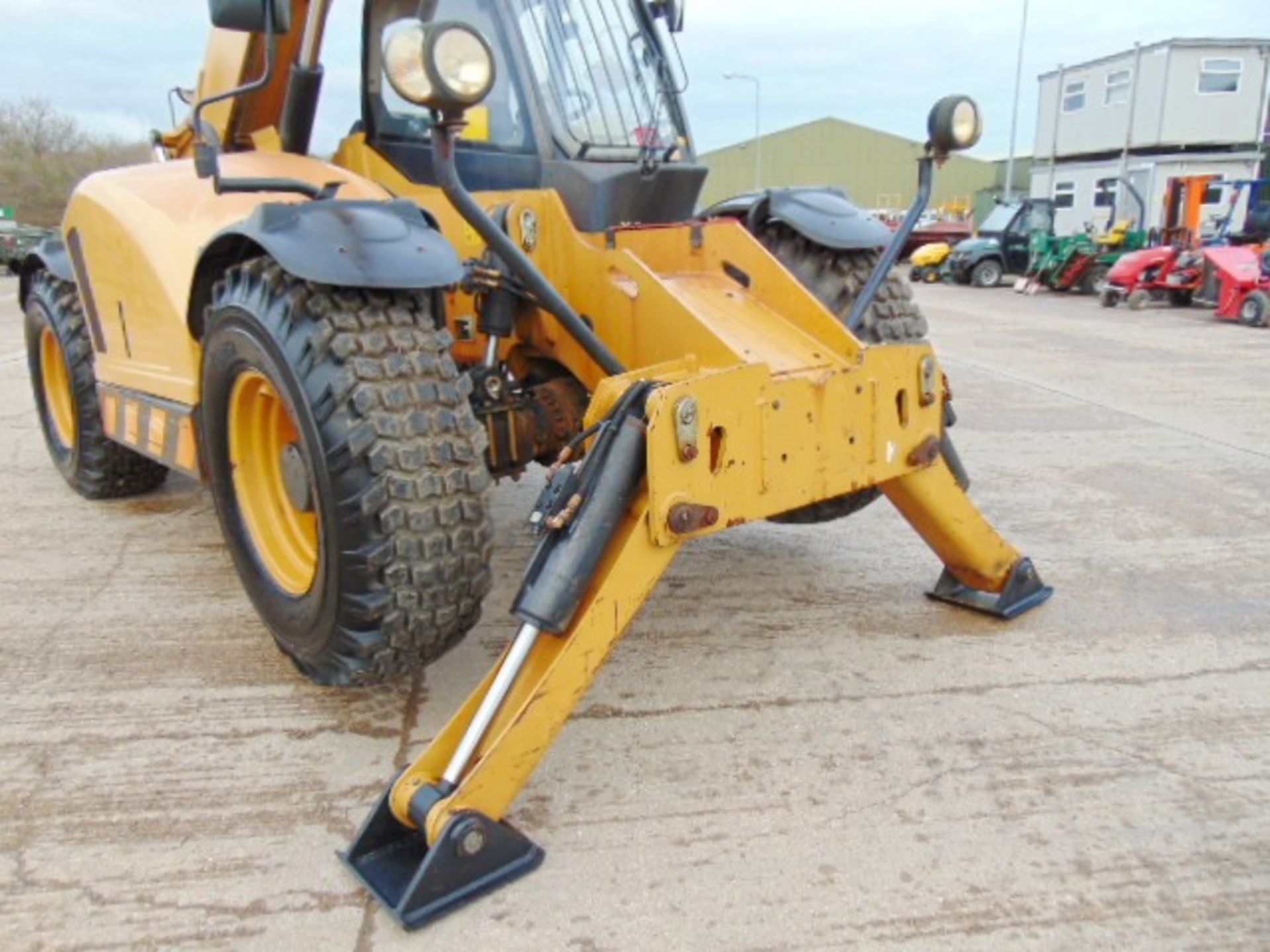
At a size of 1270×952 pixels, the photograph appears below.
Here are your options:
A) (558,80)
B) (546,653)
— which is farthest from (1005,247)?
(546,653)

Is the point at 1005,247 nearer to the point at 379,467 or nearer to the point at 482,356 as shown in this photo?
the point at 482,356

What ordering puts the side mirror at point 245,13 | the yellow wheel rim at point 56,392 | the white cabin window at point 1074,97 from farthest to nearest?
the white cabin window at point 1074,97 → the yellow wheel rim at point 56,392 → the side mirror at point 245,13

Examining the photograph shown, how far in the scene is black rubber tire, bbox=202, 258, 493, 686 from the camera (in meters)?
2.48

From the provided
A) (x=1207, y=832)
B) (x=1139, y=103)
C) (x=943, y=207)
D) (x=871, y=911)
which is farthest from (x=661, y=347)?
(x=943, y=207)

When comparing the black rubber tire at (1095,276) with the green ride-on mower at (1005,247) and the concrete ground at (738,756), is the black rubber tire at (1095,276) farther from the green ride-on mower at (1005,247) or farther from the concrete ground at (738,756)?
the concrete ground at (738,756)

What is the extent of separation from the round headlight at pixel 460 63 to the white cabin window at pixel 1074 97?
104ft

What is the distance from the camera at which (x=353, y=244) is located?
2.60m

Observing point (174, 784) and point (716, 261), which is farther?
point (716, 261)

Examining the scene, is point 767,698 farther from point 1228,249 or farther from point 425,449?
point 1228,249

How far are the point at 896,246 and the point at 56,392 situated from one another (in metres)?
4.48

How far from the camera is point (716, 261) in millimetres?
3332

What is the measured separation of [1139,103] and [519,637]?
30.0 m

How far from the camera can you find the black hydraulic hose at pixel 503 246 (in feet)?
7.92

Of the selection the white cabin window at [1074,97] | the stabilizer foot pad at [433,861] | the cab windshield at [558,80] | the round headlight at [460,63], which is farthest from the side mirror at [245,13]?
the white cabin window at [1074,97]
